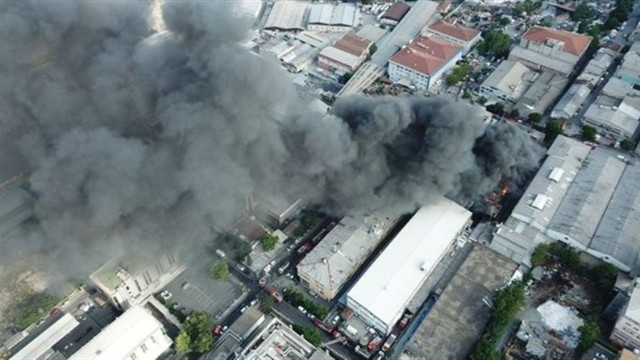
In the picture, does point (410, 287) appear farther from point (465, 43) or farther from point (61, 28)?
point (465, 43)

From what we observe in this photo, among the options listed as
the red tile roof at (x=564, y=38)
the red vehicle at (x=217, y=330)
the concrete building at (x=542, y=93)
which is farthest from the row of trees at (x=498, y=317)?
the red tile roof at (x=564, y=38)

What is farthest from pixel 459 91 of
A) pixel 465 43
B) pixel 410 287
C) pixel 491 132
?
pixel 410 287

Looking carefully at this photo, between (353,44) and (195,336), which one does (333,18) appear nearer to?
(353,44)

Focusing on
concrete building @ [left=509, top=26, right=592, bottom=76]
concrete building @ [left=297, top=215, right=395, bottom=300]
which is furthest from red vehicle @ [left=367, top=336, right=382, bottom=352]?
concrete building @ [left=509, top=26, right=592, bottom=76]

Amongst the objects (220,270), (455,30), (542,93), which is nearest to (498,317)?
(220,270)

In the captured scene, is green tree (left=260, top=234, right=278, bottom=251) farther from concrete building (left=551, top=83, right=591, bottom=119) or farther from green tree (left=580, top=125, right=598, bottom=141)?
green tree (left=580, top=125, right=598, bottom=141)

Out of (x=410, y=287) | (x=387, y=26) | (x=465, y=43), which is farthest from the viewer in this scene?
(x=387, y=26)

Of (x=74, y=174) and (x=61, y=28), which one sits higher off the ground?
(x=61, y=28)
